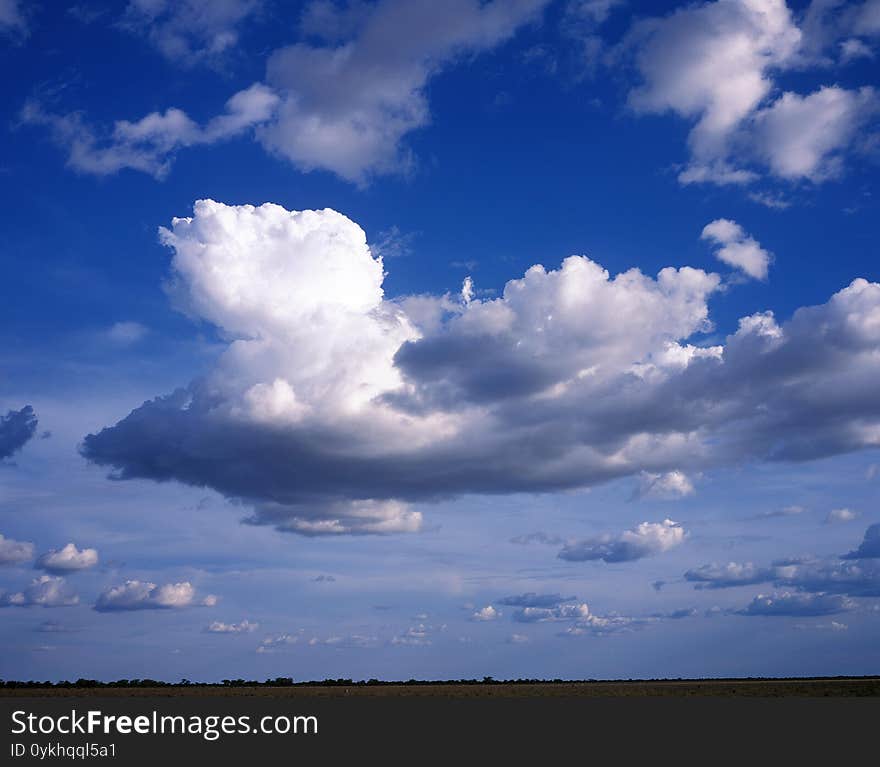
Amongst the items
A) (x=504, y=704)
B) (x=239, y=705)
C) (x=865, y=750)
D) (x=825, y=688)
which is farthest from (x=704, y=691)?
(x=865, y=750)

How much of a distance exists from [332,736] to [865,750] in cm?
4193

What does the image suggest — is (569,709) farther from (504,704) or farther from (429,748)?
(429,748)

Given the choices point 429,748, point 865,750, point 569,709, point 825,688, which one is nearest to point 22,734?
point 429,748

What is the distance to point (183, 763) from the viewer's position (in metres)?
56.0

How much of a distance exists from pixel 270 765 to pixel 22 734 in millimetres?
31270

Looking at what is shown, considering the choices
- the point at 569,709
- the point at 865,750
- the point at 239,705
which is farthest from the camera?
the point at 239,705

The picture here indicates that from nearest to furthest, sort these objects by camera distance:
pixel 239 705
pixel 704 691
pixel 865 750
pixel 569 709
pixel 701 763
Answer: pixel 701 763, pixel 865 750, pixel 569 709, pixel 239 705, pixel 704 691

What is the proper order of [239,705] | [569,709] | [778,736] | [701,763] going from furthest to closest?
[239,705]
[569,709]
[778,736]
[701,763]

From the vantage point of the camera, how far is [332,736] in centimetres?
7112

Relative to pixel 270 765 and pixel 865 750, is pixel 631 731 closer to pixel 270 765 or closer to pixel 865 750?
pixel 865 750

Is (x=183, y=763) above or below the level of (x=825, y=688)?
above

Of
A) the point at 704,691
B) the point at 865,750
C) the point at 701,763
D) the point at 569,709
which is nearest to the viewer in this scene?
the point at 701,763

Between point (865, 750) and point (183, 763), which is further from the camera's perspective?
point (865, 750)

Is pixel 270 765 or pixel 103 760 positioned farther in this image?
pixel 103 760
